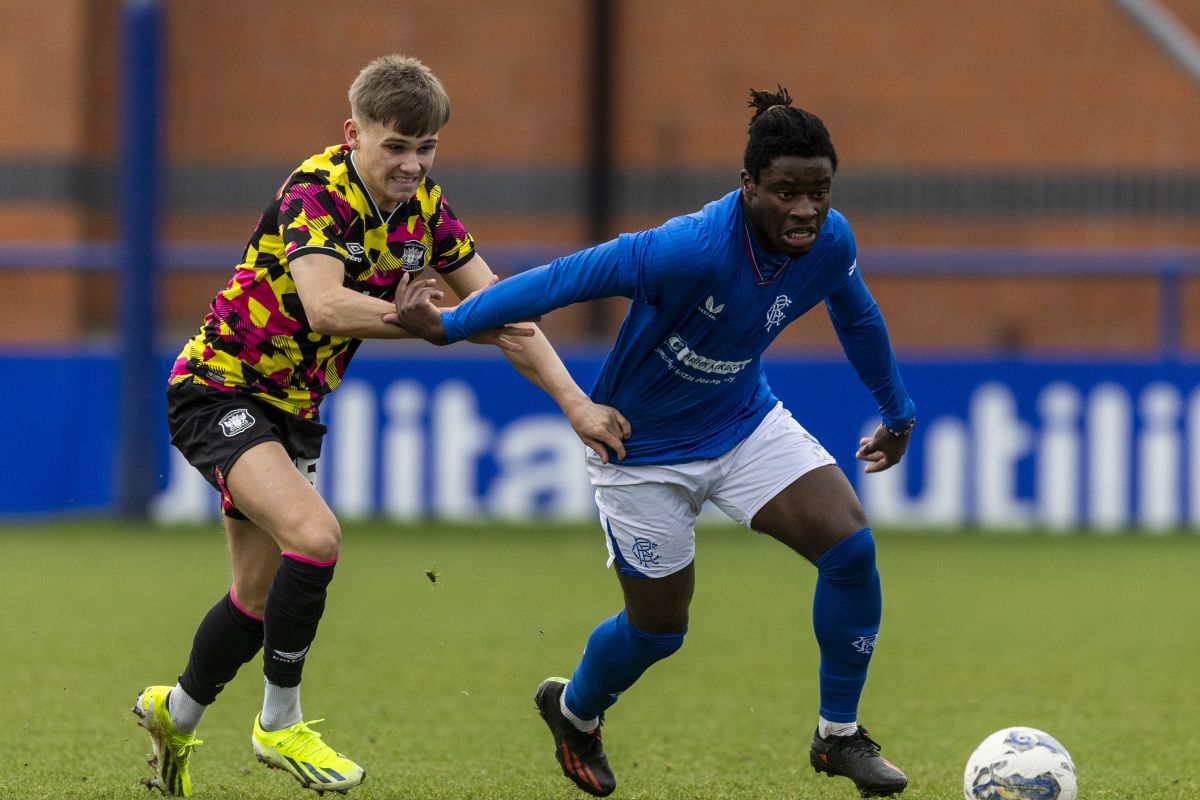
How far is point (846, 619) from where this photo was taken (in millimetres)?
5031

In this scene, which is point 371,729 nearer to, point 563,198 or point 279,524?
point 279,524

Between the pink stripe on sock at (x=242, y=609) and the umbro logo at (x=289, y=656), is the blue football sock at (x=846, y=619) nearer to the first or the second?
the umbro logo at (x=289, y=656)

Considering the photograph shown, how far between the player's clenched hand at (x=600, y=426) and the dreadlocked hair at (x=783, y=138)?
74 centimetres

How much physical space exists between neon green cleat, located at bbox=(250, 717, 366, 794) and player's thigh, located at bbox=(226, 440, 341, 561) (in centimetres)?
53

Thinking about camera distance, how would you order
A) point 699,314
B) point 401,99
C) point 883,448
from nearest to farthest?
point 401,99 < point 699,314 < point 883,448

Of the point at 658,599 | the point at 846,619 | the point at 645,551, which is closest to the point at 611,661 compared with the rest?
the point at 658,599

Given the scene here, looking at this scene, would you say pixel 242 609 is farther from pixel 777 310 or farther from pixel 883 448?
pixel 883 448

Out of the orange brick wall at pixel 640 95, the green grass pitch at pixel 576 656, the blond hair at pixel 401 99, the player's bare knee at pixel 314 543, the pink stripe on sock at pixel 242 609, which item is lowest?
the green grass pitch at pixel 576 656

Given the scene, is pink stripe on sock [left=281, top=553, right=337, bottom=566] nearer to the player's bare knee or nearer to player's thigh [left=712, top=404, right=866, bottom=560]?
the player's bare knee

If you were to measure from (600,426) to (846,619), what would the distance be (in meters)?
0.88

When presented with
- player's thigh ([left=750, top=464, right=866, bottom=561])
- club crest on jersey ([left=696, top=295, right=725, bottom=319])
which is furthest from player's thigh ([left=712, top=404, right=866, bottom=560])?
club crest on jersey ([left=696, top=295, right=725, bottom=319])

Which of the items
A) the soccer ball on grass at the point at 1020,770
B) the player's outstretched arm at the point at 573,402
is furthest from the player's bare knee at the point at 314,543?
the soccer ball on grass at the point at 1020,770

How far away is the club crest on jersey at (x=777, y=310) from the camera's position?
4828 millimetres

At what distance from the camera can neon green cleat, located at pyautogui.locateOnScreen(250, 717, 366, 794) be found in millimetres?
4793
